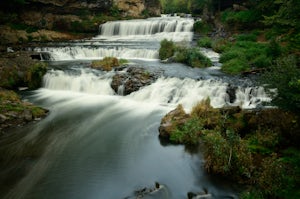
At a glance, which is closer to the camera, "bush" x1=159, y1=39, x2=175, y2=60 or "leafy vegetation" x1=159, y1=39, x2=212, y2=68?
"leafy vegetation" x1=159, y1=39, x2=212, y2=68

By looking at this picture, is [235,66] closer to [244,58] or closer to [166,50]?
[244,58]

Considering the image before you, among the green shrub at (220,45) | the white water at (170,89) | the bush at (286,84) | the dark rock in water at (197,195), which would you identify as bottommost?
the dark rock in water at (197,195)

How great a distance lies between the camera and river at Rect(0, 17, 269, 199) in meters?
8.91

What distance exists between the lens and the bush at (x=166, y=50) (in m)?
25.0

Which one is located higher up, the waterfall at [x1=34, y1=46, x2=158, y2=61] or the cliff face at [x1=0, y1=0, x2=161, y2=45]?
the cliff face at [x1=0, y1=0, x2=161, y2=45]

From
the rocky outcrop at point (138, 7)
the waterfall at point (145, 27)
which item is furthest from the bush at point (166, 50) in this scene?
the rocky outcrop at point (138, 7)

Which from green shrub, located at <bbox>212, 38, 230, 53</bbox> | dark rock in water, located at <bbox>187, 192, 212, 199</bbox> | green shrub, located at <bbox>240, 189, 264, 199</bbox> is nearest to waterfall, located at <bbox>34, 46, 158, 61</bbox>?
green shrub, located at <bbox>212, 38, 230, 53</bbox>

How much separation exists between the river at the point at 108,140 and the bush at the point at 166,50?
1255 mm

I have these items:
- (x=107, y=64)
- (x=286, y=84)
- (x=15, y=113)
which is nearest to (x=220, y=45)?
(x=107, y=64)

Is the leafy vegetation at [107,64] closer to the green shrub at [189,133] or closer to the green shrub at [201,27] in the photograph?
the green shrub at [189,133]

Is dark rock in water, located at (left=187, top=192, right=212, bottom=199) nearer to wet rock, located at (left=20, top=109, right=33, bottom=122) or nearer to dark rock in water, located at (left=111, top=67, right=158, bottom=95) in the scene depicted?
wet rock, located at (left=20, top=109, right=33, bottom=122)

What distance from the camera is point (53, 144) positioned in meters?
11.8

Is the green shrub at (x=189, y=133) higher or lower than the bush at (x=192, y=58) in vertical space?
lower

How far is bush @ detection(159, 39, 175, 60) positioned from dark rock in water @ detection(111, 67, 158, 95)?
612 cm
